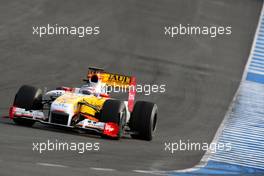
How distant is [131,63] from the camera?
25.5m

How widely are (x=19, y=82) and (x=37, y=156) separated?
9427mm

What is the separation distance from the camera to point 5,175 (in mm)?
9312

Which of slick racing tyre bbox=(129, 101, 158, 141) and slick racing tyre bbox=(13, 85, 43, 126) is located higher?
slick racing tyre bbox=(13, 85, 43, 126)

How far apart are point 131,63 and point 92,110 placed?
31.2 feet

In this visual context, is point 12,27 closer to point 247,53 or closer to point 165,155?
point 247,53

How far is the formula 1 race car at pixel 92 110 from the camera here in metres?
15.6

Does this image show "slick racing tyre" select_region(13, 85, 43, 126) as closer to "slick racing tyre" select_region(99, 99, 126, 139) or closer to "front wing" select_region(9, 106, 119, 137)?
"front wing" select_region(9, 106, 119, 137)

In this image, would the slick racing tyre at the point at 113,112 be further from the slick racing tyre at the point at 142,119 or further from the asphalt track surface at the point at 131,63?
the slick racing tyre at the point at 142,119

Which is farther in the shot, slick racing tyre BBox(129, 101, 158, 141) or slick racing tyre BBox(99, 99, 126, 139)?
slick racing tyre BBox(129, 101, 158, 141)

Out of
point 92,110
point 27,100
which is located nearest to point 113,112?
point 92,110

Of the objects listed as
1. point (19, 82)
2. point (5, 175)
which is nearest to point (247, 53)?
point (19, 82)

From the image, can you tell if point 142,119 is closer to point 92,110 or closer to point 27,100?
point 92,110

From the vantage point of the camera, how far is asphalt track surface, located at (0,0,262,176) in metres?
13.3

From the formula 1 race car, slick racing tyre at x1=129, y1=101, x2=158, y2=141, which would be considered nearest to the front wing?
the formula 1 race car
